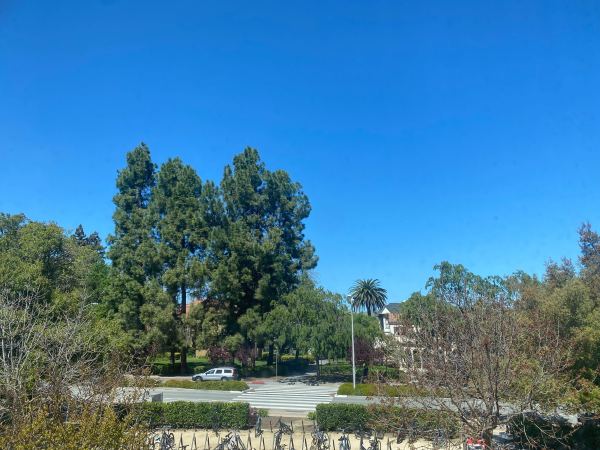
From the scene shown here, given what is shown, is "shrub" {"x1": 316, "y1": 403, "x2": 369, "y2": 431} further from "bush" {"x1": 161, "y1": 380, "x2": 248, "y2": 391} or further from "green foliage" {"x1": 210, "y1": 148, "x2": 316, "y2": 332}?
"green foliage" {"x1": 210, "y1": 148, "x2": 316, "y2": 332}

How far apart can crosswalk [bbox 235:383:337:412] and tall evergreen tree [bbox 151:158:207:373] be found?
10230 mm

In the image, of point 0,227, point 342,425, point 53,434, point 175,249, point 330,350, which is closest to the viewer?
point 53,434

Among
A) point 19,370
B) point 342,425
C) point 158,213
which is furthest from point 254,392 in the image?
point 19,370

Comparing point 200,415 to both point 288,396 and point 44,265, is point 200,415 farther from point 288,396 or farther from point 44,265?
point 44,265

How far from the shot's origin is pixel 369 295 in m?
74.2

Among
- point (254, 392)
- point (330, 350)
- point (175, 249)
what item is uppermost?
point (175, 249)

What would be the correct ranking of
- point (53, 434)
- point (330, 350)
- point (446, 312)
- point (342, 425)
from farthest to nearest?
1. point (330, 350)
2. point (342, 425)
3. point (446, 312)
4. point (53, 434)

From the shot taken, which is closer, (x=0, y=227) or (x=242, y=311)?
(x=0, y=227)

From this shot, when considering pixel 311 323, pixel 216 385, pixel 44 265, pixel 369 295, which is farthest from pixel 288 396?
pixel 369 295

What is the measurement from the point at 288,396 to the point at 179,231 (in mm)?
18759

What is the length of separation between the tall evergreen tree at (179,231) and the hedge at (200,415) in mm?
20856

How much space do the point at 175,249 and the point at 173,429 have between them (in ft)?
78.6

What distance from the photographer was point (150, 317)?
40.5 metres

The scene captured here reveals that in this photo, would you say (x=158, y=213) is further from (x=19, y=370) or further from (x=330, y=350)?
(x=19, y=370)
